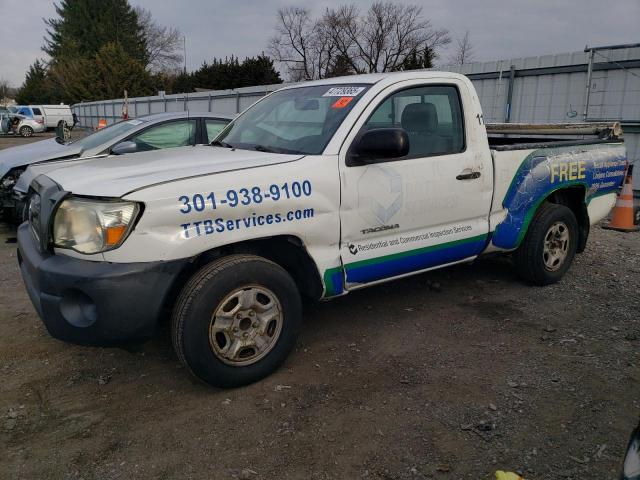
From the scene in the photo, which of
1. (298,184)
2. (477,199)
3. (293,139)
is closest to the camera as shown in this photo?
(298,184)

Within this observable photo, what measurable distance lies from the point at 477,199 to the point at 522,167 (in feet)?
2.09

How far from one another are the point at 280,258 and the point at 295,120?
1.03 metres

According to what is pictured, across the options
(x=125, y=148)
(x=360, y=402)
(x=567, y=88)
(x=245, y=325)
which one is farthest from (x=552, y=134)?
(x=567, y=88)

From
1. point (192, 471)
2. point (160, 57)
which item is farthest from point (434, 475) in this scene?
point (160, 57)

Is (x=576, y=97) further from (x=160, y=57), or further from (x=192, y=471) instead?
(x=160, y=57)

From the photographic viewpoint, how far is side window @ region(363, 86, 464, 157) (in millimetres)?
3738

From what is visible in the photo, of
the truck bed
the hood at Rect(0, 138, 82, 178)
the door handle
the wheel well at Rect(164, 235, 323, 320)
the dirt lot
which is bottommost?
the dirt lot

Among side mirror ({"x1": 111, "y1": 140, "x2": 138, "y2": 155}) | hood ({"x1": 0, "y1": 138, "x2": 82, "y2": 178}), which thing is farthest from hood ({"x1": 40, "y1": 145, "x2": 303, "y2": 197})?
hood ({"x1": 0, "y1": 138, "x2": 82, "y2": 178})

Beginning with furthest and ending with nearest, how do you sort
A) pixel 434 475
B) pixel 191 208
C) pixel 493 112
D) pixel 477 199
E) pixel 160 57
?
pixel 160 57 → pixel 493 112 → pixel 477 199 → pixel 191 208 → pixel 434 475

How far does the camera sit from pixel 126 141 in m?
6.37

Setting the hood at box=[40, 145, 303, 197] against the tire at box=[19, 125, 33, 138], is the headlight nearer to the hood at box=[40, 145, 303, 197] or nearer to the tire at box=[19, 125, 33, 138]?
the hood at box=[40, 145, 303, 197]

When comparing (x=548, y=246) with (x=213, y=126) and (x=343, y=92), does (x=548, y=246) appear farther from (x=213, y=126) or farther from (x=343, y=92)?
(x=213, y=126)

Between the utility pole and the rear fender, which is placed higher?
the utility pole

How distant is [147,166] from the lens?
125 inches
